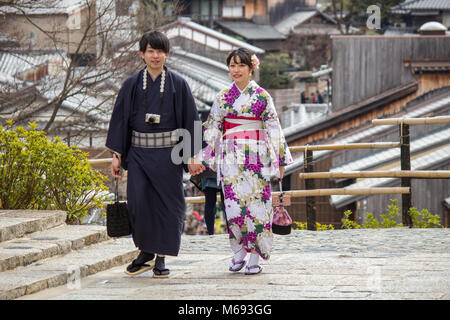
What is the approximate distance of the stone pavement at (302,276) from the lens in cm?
505

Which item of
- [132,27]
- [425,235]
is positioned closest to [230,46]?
[132,27]

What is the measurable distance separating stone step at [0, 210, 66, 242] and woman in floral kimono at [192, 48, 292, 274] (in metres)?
1.72

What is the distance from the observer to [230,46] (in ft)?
126

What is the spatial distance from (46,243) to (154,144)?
4.50ft

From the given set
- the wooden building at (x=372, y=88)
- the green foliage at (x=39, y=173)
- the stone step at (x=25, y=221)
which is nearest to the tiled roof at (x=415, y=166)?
the wooden building at (x=372, y=88)

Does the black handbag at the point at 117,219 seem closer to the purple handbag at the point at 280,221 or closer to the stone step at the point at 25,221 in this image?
the stone step at the point at 25,221

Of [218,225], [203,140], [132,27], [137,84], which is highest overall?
[132,27]

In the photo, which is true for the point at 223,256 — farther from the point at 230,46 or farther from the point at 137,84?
the point at 230,46

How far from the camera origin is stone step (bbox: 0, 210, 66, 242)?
6506 millimetres

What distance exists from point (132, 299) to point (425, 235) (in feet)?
14.1

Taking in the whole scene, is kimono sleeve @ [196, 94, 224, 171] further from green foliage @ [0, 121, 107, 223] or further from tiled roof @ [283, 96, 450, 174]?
tiled roof @ [283, 96, 450, 174]

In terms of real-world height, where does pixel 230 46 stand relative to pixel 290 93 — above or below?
above

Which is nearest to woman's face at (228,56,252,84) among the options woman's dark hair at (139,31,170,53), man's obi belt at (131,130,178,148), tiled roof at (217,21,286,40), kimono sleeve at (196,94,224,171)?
kimono sleeve at (196,94,224,171)

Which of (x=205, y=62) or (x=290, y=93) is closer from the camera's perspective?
(x=205, y=62)
